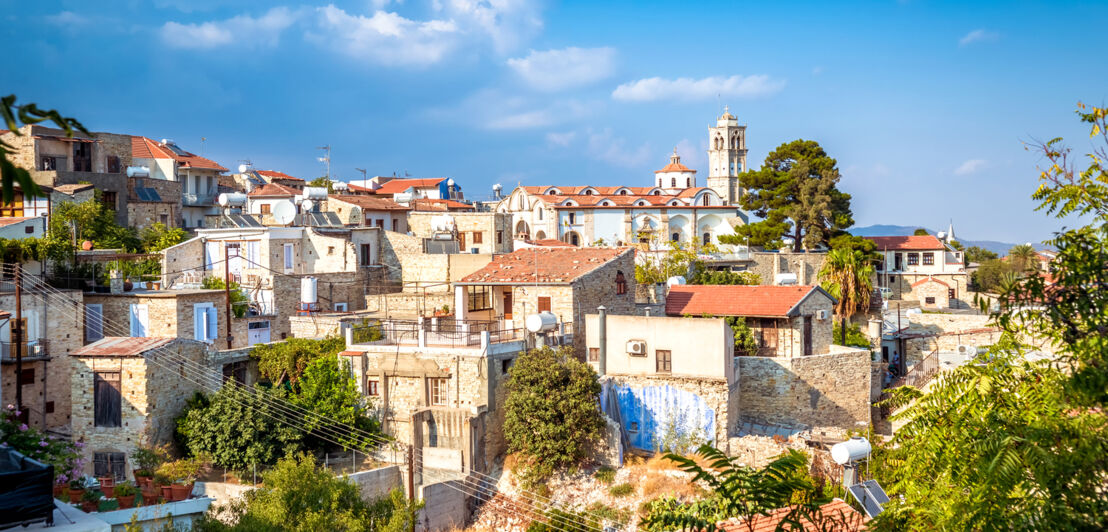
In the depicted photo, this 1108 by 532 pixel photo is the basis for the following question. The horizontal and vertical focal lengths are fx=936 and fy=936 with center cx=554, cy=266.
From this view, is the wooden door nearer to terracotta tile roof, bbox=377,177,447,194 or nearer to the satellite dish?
the satellite dish

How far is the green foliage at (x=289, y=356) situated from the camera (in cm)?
2739

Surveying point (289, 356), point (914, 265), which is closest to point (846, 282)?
point (914, 265)

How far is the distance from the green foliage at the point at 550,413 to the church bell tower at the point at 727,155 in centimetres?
7721

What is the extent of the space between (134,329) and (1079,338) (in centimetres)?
2734

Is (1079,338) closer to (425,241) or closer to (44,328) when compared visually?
(44,328)

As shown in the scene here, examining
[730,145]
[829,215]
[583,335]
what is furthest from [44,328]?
[730,145]

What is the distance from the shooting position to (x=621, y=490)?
24.6 m

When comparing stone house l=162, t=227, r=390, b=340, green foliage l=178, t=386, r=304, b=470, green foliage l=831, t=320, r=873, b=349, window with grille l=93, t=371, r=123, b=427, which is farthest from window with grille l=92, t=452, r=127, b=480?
green foliage l=831, t=320, r=873, b=349

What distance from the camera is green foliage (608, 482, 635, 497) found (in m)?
24.5

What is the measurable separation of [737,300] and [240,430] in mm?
16353

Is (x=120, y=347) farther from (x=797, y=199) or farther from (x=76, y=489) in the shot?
(x=797, y=199)

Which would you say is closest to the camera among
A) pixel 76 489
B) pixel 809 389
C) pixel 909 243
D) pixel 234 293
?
pixel 76 489

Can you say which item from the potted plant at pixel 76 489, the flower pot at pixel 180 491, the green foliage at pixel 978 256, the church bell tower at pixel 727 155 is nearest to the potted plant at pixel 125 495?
the potted plant at pixel 76 489

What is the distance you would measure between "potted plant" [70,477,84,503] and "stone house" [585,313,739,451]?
44.1 feet
